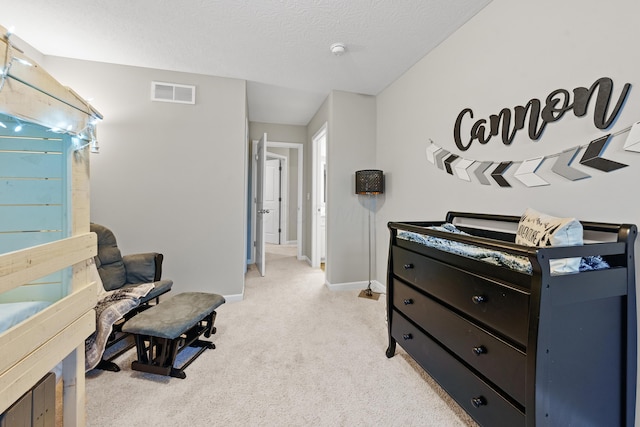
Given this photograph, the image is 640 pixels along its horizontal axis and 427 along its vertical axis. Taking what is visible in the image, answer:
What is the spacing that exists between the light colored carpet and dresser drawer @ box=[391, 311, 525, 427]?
7.7 inches

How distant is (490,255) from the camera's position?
1.12m

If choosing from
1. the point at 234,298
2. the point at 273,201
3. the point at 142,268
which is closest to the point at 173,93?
the point at 142,268

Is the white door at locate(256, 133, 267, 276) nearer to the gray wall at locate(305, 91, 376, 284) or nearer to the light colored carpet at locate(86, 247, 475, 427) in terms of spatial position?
the gray wall at locate(305, 91, 376, 284)

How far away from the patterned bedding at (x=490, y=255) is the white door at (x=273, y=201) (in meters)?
4.82

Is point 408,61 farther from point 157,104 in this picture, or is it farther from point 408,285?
point 157,104

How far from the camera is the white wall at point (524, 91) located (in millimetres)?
1124

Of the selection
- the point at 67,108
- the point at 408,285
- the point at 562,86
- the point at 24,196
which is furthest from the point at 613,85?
the point at 24,196

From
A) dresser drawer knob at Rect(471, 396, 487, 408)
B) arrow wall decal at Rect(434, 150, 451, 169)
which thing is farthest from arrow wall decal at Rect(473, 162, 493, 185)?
dresser drawer knob at Rect(471, 396, 487, 408)

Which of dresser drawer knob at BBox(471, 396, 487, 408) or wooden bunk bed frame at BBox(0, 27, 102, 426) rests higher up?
wooden bunk bed frame at BBox(0, 27, 102, 426)

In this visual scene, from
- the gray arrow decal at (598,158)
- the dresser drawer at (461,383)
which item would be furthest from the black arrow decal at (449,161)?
the dresser drawer at (461,383)

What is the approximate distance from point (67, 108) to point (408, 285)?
6.43ft

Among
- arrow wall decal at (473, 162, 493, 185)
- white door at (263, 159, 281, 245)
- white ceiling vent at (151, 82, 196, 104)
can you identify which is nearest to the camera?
arrow wall decal at (473, 162, 493, 185)

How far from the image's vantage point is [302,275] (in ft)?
12.9

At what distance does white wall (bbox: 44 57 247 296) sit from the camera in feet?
8.35
